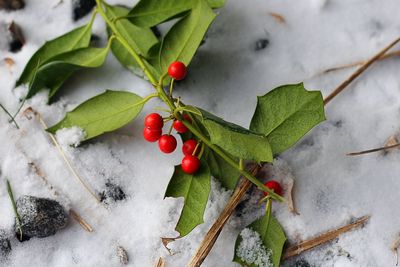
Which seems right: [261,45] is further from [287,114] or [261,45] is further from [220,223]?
[220,223]

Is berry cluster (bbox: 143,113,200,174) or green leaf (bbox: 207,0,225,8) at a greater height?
green leaf (bbox: 207,0,225,8)

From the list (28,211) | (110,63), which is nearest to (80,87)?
(110,63)

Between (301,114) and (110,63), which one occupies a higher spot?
(110,63)

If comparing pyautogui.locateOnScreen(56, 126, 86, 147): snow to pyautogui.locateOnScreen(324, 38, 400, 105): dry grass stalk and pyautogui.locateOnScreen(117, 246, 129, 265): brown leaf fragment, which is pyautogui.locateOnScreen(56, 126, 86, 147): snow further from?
pyautogui.locateOnScreen(324, 38, 400, 105): dry grass stalk

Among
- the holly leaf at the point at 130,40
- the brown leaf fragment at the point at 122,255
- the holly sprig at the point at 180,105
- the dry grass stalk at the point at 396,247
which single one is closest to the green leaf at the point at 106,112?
the holly sprig at the point at 180,105

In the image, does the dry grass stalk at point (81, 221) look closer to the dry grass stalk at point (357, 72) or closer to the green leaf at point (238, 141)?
the green leaf at point (238, 141)

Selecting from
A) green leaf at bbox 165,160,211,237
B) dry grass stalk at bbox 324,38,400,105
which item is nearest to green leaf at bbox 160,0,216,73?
green leaf at bbox 165,160,211,237

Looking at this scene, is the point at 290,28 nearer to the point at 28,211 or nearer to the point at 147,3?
the point at 147,3
